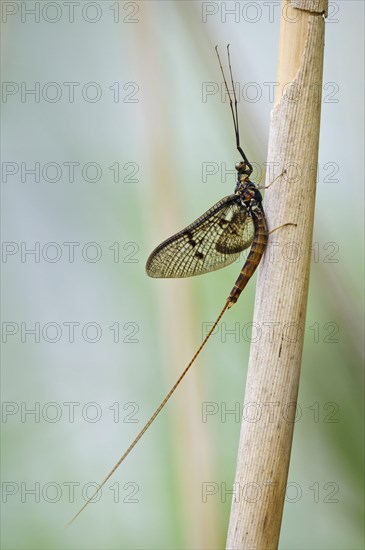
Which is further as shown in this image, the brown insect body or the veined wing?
the veined wing

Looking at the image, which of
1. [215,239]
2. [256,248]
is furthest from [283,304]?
[215,239]

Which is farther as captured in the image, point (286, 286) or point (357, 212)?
point (357, 212)

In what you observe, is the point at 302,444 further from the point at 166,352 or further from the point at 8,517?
the point at 8,517

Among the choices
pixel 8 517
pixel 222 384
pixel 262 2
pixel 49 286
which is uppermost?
pixel 262 2

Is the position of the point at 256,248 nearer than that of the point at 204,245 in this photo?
Yes

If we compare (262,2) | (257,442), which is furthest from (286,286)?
(262,2)

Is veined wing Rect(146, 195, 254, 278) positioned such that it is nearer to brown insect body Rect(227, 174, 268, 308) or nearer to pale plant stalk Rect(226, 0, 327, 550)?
brown insect body Rect(227, 174, 268, 308)

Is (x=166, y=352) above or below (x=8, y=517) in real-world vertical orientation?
above

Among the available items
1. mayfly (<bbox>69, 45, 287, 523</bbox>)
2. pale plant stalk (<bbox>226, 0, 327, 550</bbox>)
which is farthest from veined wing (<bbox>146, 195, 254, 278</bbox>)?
pale plant stalk (<bbox>226, 0, 327, 550</bbox>)

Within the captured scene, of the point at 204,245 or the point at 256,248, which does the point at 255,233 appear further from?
the point at 204,245
